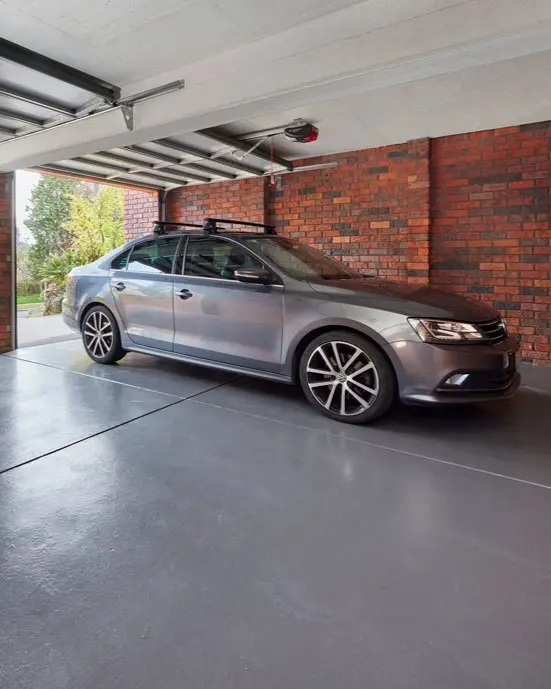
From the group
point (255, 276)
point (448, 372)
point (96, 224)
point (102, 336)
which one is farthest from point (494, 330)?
point (96, 224)

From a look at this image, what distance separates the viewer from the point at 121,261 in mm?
4848

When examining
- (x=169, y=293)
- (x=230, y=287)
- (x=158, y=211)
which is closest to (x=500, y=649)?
(x=230, y=287)

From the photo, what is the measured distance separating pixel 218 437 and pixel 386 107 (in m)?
3.65

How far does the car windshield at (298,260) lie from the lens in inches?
152

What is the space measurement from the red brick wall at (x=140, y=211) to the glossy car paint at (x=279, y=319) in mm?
3379

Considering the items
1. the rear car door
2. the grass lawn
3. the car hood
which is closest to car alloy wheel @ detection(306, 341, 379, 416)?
the car hood

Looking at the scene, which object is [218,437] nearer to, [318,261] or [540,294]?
[318,261]

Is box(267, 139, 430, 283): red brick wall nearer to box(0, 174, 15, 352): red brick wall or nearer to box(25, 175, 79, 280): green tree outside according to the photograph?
box(0, 174, 15, 352): red brick wall

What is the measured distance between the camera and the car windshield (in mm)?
3858

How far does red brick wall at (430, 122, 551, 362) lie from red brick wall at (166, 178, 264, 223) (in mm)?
2599

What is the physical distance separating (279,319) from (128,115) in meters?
2.27

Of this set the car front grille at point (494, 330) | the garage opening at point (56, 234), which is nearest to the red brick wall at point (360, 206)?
the car front grille at point (494, 330)

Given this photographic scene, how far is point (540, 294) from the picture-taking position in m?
5.30

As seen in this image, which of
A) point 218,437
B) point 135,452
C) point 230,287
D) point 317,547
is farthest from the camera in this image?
point 230,287
